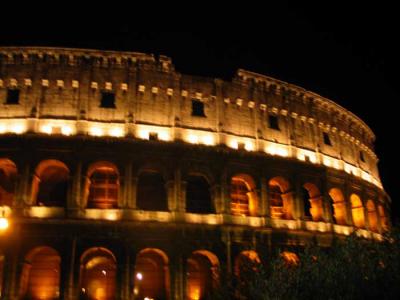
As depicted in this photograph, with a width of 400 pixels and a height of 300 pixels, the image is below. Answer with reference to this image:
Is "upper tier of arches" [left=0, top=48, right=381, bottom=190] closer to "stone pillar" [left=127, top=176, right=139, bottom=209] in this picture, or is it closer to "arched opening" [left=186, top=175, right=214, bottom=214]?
"arched opening" [left=186, top=175, right=214, bottom=214]

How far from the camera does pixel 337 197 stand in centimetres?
3080

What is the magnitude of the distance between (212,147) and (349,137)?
1245cm

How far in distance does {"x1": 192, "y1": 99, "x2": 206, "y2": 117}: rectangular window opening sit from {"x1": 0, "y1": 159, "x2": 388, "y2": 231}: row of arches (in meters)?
3.41

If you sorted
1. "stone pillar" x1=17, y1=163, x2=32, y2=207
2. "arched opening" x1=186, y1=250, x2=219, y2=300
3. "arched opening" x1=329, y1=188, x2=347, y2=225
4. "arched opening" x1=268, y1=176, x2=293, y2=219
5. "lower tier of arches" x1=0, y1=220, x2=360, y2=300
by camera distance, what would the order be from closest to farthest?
"lower tier of arches" x1=0, y1=220, x2=360, y2=300, "stone pillar" x1=17, y1=163, x2=32, y2=207, "arched opening" x1=186, y1=250, x2=219, y2=300, "arched opening" x1=268, y1=176, x2=293, y2=219, "arched opening" x1=329, y1=188, x2=347, y2=225

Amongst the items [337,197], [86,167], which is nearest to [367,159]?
[337,197]

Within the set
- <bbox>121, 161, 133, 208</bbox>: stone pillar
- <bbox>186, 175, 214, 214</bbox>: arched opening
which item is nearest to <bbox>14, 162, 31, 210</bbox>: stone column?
<bbox>121, 161, 133, 208</bbox>: stone pillar

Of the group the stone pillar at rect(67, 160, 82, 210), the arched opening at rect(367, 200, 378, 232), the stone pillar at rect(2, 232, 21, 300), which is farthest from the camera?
the arched opening at rect(367, 200, 378, 232)

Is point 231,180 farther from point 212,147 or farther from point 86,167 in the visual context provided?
point 86,167

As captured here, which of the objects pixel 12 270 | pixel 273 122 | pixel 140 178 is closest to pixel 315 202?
pixel 273 122

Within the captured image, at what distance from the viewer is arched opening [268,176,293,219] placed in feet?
91.4

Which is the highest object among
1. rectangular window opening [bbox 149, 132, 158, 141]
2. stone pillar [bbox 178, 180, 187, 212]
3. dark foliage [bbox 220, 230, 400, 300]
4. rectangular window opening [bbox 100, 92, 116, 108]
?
rectangular window opening [bbox 100, 92, 116, 108]

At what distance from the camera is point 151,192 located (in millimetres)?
25953

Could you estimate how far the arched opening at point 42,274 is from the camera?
22953 millimetres

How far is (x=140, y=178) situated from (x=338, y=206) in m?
12.9
